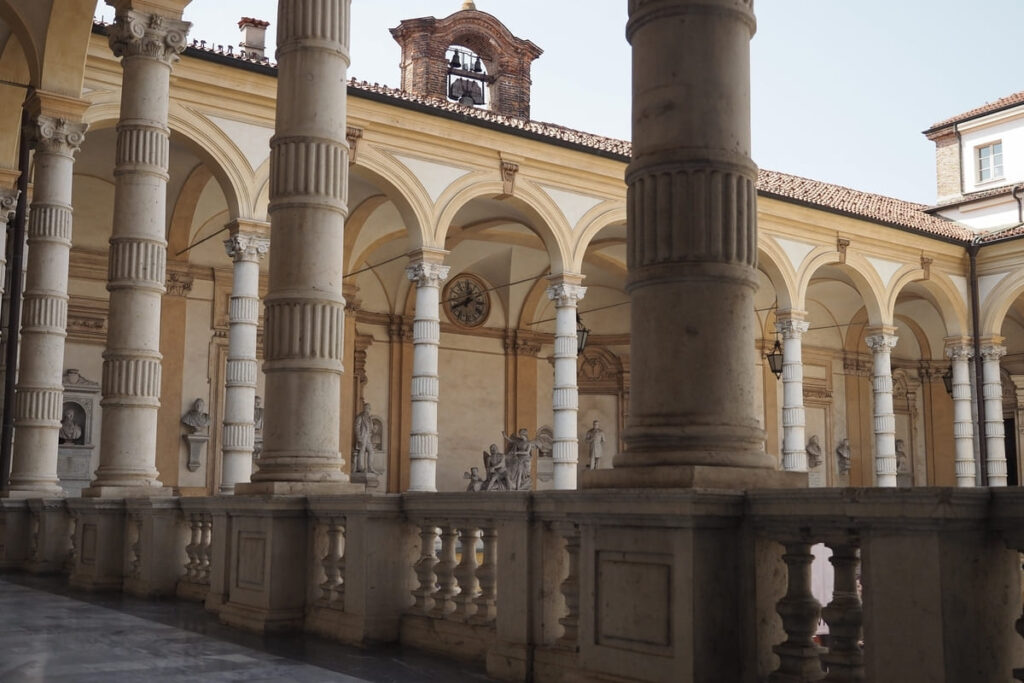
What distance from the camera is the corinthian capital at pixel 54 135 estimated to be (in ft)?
42.1

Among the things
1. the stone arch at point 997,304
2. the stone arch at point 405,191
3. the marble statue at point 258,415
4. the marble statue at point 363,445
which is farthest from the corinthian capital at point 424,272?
the stone arch at point 997,304

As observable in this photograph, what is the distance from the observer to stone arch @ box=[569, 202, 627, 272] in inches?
822

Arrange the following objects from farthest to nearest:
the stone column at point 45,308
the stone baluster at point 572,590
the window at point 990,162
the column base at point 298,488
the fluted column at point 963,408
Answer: the window at point 990,162 < the fluted column at point 963,408 < the stone column at point 45,308 < the column base at point 298,488 < the stone baluster at point 572,590

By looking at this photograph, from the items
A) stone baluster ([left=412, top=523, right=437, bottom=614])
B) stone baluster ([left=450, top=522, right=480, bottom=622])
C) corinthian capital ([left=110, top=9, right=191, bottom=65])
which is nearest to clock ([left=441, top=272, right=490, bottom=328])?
corinthian capital ([left=110, top=9, right=191, bottom=65])

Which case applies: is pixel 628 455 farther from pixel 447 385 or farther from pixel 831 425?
pixel 831 425

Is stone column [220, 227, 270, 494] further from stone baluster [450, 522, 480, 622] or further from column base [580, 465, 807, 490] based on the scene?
column base [580, 465, 807, 490]

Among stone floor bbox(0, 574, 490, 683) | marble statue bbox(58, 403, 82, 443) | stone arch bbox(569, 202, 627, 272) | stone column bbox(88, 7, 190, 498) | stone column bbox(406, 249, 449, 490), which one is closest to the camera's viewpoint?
stone floor bbox(0, 574, 490, 683)

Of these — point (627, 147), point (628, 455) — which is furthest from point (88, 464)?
point (628, 455)

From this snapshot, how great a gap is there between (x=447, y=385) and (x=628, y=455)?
2284cm

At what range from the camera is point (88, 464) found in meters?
19.8

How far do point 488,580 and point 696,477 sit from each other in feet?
5.47

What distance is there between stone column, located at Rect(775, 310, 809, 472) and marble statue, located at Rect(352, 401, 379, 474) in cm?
891

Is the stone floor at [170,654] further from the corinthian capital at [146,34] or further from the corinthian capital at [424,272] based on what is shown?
the corinthian capital at [424,272]

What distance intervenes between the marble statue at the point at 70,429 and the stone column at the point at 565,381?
28.0 ft
